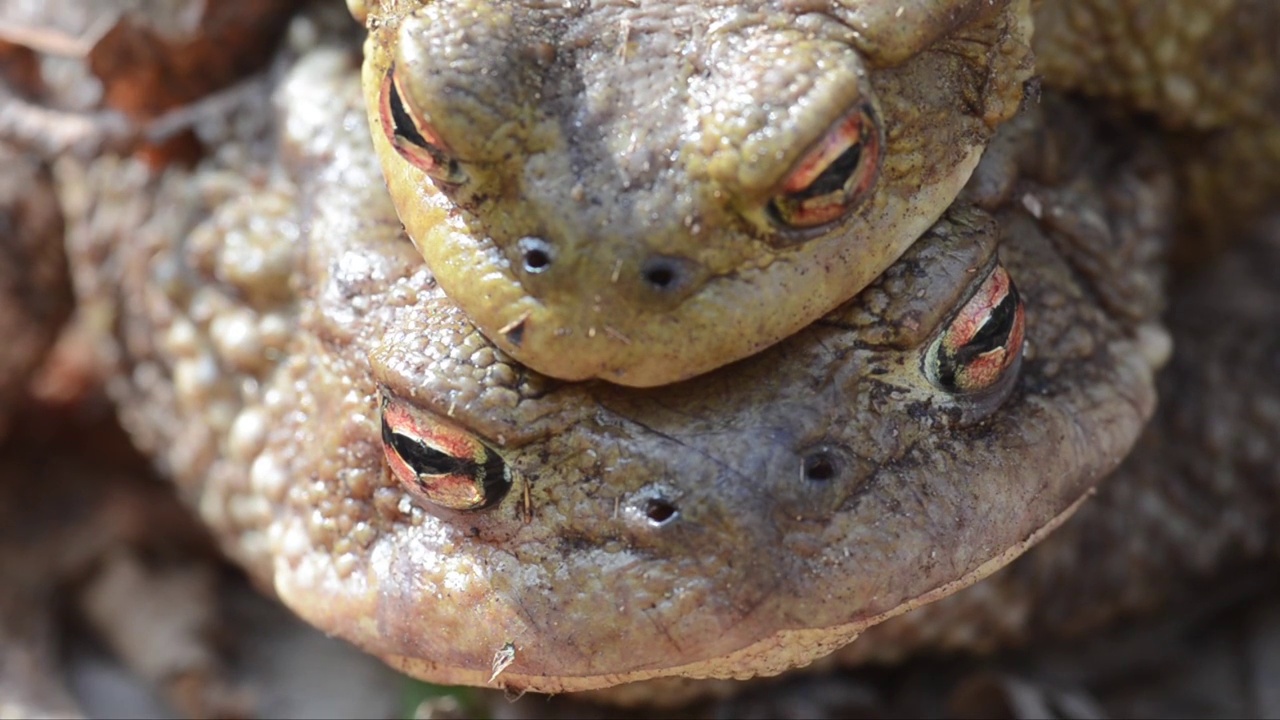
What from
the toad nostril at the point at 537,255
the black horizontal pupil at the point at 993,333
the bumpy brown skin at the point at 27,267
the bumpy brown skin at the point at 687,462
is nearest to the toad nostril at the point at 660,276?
the toad nostril at the point at 537,255

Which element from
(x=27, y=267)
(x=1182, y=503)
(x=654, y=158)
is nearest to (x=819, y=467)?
(x=654, y=158)

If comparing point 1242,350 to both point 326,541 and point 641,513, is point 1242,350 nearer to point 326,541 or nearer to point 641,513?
point 641,513

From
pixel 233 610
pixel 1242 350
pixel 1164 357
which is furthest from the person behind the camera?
pixel 233 610

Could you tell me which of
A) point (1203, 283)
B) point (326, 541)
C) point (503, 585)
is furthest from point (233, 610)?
point (1203, 283)

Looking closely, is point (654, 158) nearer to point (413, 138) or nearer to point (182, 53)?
point (413, 138)

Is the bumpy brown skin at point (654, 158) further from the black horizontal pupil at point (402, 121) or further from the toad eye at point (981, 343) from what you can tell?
the toad eye at point (981, 343)

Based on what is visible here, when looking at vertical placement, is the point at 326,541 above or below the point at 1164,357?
below
